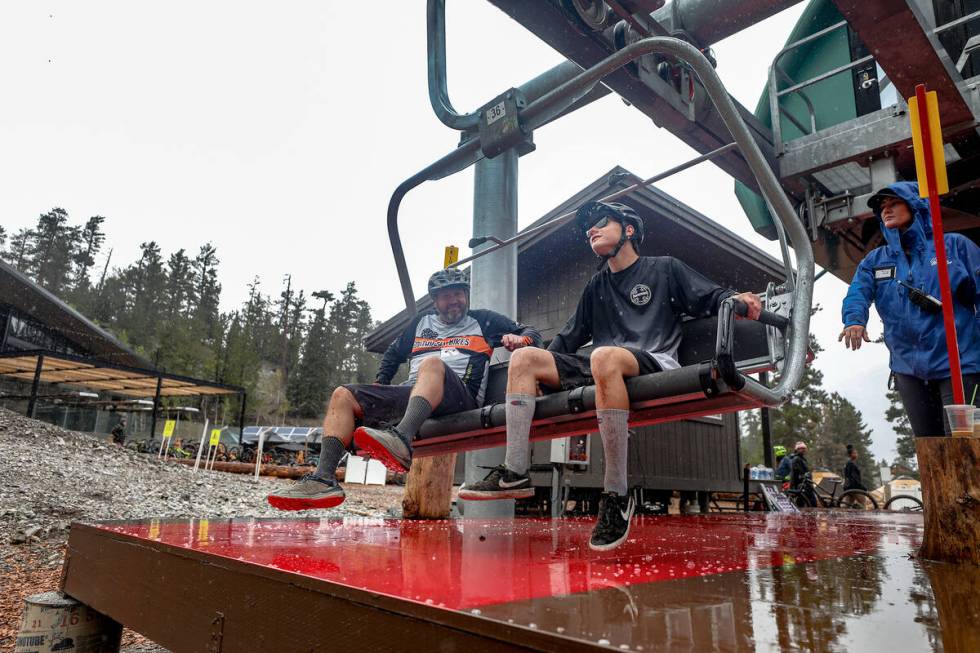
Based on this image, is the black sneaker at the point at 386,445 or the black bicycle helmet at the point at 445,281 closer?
the black sneaker at the point at 386,445

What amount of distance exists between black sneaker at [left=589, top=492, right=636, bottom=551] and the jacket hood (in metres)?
1.99

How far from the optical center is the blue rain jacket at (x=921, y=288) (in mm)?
2668

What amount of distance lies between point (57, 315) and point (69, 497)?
23.9 meters

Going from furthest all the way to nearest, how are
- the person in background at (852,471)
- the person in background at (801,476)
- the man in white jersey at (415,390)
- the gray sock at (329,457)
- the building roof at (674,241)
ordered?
the person in background at (852,471) < the person in background at (801,476) < the building roof at (674,241) < the gray sock at (329,457) < the man in white jersey at (415,390)

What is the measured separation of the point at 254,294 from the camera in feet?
203

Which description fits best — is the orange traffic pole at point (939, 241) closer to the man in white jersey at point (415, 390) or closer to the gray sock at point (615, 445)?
the gray sock at point (615, 445)

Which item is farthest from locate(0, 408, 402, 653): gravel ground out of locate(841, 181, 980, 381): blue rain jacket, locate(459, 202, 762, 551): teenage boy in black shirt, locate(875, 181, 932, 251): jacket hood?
locate(875, 181, 932, 251): jacket hood

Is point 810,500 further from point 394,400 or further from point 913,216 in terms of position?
point 394,400

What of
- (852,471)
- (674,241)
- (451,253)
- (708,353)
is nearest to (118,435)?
(674,241)

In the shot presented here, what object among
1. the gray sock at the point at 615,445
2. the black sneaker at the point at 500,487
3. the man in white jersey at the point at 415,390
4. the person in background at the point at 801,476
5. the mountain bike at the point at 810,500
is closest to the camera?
the gray sock at the point at 615,445

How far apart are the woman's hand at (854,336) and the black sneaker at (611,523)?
5.20ft

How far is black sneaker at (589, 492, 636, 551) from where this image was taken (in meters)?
1.92

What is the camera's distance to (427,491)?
408 cm

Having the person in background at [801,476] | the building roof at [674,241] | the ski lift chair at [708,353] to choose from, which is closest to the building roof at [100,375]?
the building roof at [674,241]
